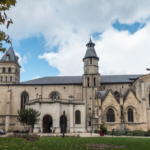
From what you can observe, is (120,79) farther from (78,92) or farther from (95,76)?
(78,92)

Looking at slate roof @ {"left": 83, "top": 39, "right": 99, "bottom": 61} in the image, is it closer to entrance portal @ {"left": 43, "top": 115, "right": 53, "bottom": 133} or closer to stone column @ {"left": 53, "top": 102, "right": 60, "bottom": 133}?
stone column @ {"left": 53, "top": 102, "right": 60, "bottom": 133}

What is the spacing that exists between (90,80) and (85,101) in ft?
18.2

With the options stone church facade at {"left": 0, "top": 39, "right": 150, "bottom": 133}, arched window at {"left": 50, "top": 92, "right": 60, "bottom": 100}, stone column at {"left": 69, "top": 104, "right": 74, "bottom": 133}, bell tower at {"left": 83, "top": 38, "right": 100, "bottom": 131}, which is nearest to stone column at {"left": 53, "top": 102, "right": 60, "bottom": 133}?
stone church facade at {"left": 0, "top": 39, "right": 150, "bottom": 133}

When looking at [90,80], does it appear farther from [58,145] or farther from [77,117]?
[58,145]

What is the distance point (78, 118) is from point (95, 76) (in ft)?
38.1

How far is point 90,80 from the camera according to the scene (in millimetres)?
48656

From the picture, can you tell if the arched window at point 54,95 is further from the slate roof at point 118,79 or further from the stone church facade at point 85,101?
the slate roof at point 118,79

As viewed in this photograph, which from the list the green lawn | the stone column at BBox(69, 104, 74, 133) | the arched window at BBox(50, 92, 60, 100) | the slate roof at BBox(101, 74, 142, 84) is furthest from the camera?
the slate roof at BBox(101, 74, 142, 84)

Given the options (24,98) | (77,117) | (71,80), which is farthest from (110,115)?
(24,98)

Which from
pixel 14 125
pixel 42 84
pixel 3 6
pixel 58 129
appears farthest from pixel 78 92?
pixel 3 6

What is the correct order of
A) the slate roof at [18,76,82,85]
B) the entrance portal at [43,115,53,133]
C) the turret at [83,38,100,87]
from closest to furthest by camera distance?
the entrance portal at [43,115,53,133] < the turret at [83,38,100,87] < the slate roof at [18,76,82,85]

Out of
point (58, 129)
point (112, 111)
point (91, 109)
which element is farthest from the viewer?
point (91, 109)

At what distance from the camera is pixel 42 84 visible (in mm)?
51312

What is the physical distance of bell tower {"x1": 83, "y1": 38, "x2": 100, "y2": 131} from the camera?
46.7m
